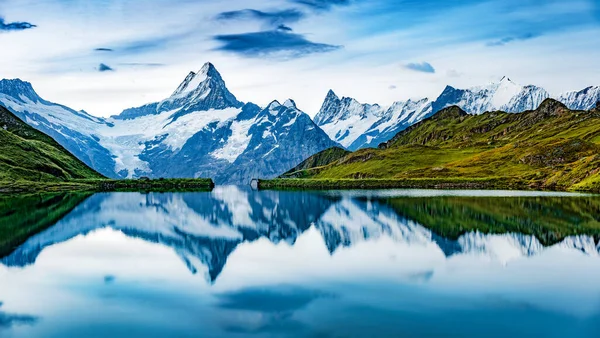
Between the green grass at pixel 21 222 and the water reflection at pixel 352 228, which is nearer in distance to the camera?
the water reflection at pixel 352 228

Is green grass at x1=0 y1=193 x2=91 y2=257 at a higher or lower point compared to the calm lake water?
higher

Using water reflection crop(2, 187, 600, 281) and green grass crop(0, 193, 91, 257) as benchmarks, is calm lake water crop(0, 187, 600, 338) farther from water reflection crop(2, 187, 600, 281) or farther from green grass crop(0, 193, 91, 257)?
green grass crop(0, 193, 91, 257)

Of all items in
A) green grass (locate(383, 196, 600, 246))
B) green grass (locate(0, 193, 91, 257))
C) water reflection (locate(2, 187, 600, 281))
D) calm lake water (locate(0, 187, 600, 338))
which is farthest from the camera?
green grass (locate(383, 196, 600, 246))

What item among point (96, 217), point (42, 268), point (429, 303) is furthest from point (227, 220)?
point (429, 303)

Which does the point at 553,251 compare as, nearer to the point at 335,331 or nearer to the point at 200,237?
the point at 335,331

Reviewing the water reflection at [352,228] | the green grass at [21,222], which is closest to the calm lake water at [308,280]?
the water reflection at [352,228]

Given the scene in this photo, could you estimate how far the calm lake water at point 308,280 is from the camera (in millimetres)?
38812

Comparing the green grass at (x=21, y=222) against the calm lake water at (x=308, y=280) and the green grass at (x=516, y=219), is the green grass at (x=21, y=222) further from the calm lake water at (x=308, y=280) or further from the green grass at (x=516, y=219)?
the green grass at (x=516, y=219)

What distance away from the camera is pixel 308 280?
54.8m

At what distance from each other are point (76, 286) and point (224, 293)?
→ 13.8 metres

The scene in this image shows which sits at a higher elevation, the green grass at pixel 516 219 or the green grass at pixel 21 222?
the green grass at pixel 21 222

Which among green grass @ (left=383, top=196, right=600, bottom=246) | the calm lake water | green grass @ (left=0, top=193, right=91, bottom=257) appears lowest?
green grass @ (left=383, top=196, right=600, bottom=246)

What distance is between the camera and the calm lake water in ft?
127

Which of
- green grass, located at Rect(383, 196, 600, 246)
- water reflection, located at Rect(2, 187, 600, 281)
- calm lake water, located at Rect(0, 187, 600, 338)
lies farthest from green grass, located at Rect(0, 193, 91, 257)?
green grass, located at Rect(383, 196, 600, 246)
